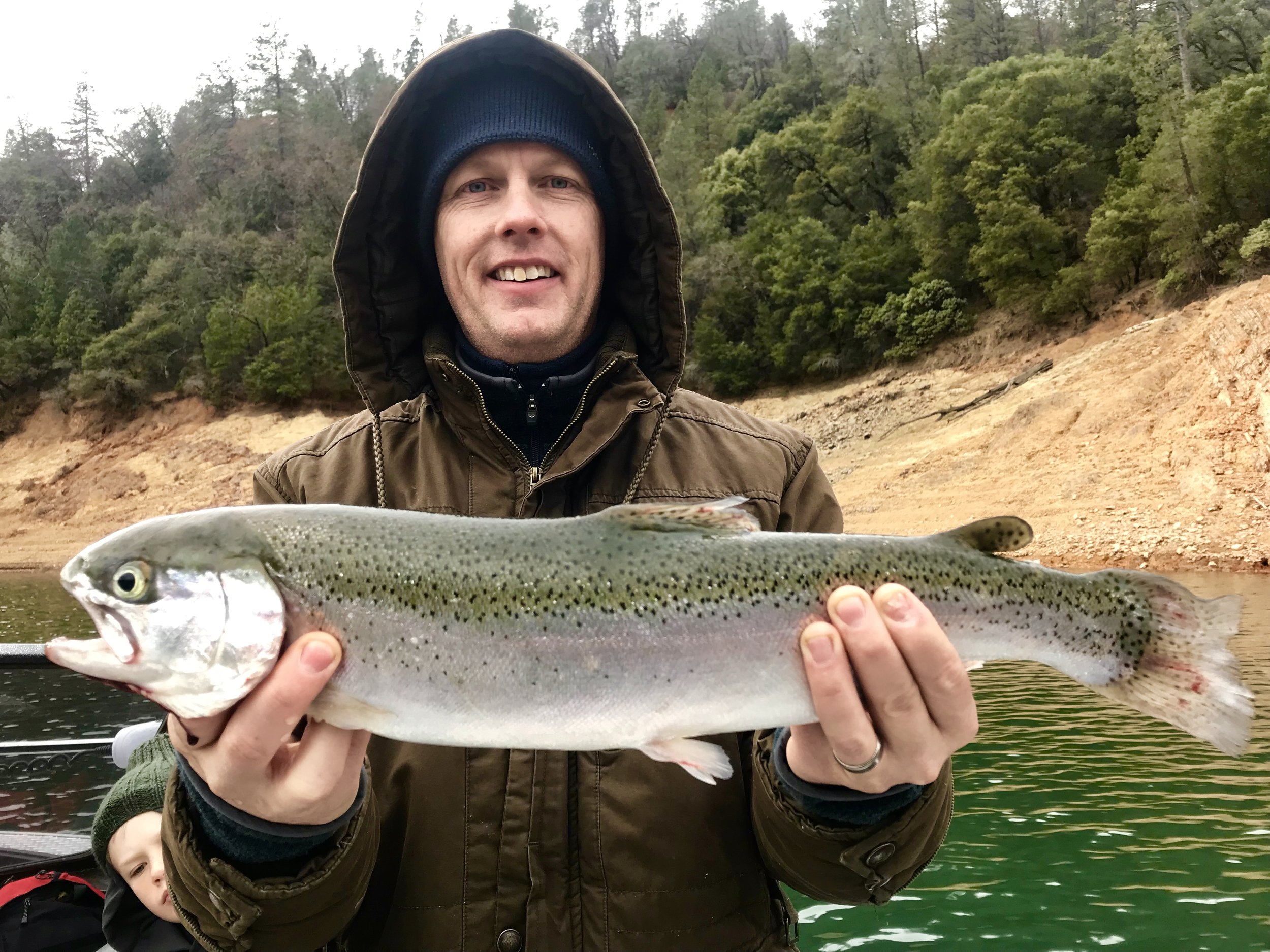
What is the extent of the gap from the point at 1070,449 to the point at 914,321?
1214 cm

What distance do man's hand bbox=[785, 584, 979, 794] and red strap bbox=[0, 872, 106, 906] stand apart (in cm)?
356

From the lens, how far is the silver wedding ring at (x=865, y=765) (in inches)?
95.0

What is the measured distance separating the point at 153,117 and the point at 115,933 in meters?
88.7

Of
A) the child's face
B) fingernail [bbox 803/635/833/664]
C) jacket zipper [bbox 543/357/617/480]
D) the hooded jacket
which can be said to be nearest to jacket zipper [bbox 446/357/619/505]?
jacket zipper [bbox 543/357/617/480]

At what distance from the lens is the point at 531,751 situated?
271 centimetres

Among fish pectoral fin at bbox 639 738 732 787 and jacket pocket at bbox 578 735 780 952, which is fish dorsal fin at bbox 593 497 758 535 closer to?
fish pectoral fin at bbox 639 738 732 787

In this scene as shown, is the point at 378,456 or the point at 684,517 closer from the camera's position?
the point at 684,517

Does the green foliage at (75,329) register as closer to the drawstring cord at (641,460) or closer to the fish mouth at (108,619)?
the drawstring cord at (641,460)

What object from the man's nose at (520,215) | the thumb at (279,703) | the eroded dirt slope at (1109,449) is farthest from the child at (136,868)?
the eroded dirt slope at (1109,449)

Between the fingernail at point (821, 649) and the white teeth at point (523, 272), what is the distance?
63.2 inches

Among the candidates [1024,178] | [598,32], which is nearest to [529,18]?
[598,32]

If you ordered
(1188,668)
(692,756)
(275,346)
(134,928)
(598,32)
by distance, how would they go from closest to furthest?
1. (692,756)
2. (1188,668)
3. (134,928)
4. (275,346)
5. (598,32)

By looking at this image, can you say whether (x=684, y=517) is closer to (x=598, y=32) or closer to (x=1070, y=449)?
(x=1070, y=449)

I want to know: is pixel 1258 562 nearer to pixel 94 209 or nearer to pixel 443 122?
pixel 443 122
